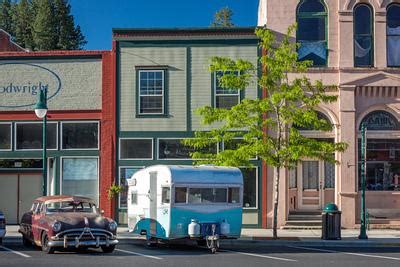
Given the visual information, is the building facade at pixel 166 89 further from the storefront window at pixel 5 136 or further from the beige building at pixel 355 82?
the storefront window at pixel 5 136

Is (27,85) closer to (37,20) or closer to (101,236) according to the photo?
(101,236)

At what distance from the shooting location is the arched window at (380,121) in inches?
1090

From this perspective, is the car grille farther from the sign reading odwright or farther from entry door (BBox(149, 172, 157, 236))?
the sign reading odwright

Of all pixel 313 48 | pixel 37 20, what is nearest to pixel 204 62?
pixel 313 48

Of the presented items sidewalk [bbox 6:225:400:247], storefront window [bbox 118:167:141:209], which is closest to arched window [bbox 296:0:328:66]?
sidewalk [bbox 6:225:400:247]

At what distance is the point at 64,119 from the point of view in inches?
1113

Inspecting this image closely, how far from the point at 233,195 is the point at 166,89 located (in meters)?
8.42

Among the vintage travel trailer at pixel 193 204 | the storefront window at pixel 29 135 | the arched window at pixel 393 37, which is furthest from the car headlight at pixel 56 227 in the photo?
the arched window at pixel 393 37

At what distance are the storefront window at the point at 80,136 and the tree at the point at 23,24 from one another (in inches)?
1243

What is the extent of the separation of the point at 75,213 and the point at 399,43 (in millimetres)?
14948

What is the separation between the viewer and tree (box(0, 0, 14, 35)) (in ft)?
204

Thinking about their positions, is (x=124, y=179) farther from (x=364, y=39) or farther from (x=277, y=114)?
(x=364, y=39)

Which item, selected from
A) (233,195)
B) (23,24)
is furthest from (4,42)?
Result: (23,24)

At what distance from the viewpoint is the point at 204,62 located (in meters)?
28.0
